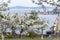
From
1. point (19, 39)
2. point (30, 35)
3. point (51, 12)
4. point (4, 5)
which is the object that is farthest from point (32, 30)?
point (4, 5)

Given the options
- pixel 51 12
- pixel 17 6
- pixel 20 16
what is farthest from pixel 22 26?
pixel 51 12

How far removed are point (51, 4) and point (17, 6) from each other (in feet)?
1.47

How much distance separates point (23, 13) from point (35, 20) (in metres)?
0.18

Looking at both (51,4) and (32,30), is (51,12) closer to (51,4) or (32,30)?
(51,4)

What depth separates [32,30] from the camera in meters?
2.20

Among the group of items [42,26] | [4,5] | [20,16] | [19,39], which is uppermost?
[4,5]

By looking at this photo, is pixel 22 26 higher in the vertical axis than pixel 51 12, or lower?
lower

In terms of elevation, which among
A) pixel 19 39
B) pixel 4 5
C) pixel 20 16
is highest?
pixel 4 5

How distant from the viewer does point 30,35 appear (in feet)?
7.17

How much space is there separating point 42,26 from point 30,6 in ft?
1.00

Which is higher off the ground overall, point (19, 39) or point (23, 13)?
point (23, 13)

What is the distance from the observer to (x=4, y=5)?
86.3 inches

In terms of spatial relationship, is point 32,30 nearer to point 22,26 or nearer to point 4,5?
point 22,26

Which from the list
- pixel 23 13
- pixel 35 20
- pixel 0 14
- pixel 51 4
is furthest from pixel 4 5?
pixel 51 4
